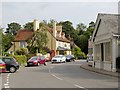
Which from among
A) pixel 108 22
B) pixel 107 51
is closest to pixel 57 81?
pixel 107 51

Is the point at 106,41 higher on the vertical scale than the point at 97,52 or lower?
higher

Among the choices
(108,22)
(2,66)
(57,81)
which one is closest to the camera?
(57,81)

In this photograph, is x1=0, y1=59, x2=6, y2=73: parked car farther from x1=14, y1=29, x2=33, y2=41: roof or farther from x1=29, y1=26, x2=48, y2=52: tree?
x1=14, y1=29, x2=33, y2=41: roof

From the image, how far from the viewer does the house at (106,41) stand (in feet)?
99.3

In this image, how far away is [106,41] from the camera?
32844 mm

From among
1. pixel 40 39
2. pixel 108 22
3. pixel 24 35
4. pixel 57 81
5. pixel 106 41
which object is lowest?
pixel 57 81

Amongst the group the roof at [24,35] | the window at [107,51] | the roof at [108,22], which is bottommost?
the window at [107,51]

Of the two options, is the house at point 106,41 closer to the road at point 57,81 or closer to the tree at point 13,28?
the road at point 57,81

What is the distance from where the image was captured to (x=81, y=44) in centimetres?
11319

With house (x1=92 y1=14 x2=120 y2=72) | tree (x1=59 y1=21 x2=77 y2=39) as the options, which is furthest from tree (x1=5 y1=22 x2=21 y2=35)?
house (x1=92 y1=14 x2=120 y2=72)

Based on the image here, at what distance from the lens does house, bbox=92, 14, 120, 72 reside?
3027cm

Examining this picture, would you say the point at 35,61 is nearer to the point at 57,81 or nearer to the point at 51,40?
the point at 57,81

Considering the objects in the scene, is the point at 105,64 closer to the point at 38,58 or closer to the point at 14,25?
the point at 38,58

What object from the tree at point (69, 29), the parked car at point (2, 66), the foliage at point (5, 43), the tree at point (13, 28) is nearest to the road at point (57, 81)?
the parked car at point (2, 66)
